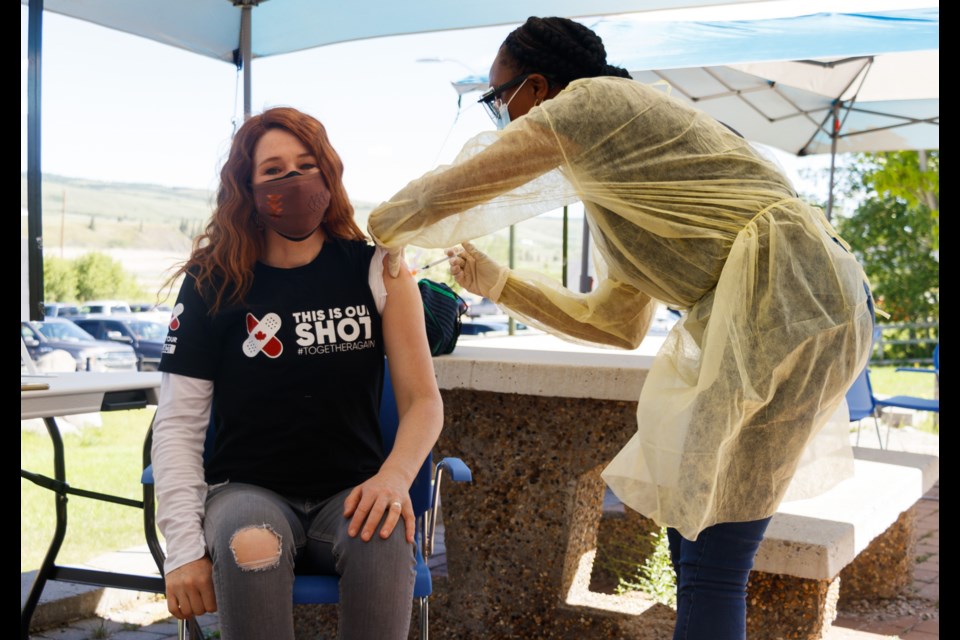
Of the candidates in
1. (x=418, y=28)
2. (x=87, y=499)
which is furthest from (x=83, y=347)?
(x=418, y=28)

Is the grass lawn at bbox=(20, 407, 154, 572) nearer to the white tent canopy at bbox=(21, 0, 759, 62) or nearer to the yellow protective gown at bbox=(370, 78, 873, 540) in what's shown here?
the yellow protective gown at bbox=(370, 78, 873, 540)

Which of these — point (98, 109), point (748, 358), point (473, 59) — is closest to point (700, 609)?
point (748, 358)

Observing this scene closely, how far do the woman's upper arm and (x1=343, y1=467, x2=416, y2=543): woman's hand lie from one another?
0.25 meters

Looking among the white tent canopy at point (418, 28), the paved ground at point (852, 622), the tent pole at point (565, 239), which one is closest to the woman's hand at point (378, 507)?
the paved ground at point (852, 622)

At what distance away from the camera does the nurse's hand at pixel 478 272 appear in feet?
7.77

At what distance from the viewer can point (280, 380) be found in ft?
6.79

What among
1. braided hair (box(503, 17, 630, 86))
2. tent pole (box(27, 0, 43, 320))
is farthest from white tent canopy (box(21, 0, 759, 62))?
braided hair (box(503, 17, 630, 86))

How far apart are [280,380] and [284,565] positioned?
396mm

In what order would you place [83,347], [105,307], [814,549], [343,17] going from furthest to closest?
[105,307] < [83,347] < [343,17] < [814,549]

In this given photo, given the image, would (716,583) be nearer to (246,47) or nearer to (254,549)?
(254,549)

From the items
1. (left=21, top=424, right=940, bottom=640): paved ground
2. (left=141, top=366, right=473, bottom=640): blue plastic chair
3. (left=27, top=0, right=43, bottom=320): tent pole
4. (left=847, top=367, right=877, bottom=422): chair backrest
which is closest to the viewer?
(left=141, top=366, right=473, bottom=640): blue plastic chair

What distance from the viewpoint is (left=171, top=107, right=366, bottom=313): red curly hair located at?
2.13m

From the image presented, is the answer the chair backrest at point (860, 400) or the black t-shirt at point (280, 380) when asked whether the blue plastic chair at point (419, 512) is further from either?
the chair backrest at point (860, 400)
